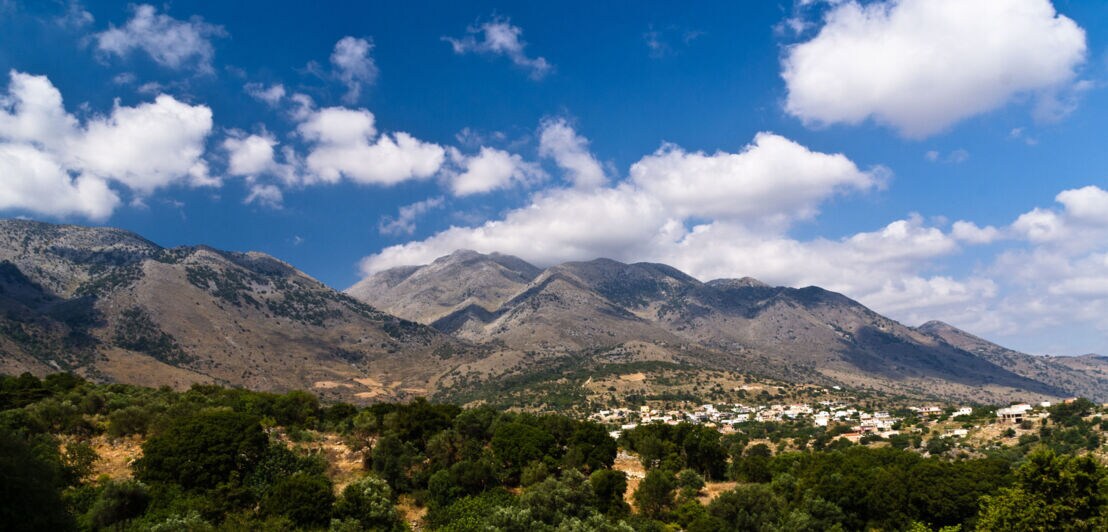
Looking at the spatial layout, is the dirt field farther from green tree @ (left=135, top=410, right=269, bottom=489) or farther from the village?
green tree @ (left=135, top=410, right=269, bottom=489)

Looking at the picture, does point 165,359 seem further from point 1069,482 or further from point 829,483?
point 1069,482

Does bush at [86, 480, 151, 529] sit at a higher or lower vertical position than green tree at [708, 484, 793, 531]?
higher

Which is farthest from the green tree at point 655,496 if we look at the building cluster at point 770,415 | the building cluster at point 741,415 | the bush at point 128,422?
the building cluster at point 741,415

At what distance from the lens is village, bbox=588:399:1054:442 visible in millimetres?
90312

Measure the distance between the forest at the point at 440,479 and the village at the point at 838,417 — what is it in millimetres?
37046

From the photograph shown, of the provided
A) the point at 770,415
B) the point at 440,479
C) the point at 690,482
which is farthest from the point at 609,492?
the point at 770,415

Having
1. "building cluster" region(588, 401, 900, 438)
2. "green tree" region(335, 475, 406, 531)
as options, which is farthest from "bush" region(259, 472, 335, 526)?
"building cluster" region(588, 401, 900, 438)

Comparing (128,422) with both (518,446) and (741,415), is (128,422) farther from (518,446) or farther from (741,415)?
(741,415)

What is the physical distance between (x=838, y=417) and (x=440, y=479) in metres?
129

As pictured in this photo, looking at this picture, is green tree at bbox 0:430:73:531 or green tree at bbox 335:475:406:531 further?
green tree at bbox 335:475:406:531

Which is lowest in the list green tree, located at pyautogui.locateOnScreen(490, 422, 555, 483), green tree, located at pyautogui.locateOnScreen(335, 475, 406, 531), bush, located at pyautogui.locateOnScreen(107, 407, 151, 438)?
green tree, located at pyautogui.locateOnScreen(335, 475, 406, 531)

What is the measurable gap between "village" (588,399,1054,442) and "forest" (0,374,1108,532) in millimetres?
37046

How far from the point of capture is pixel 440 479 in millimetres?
37719

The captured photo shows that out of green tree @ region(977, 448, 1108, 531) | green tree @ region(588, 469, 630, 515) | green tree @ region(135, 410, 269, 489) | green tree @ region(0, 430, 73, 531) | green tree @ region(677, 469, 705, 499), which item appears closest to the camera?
green tree @ region(0, 430, 73, 531)
